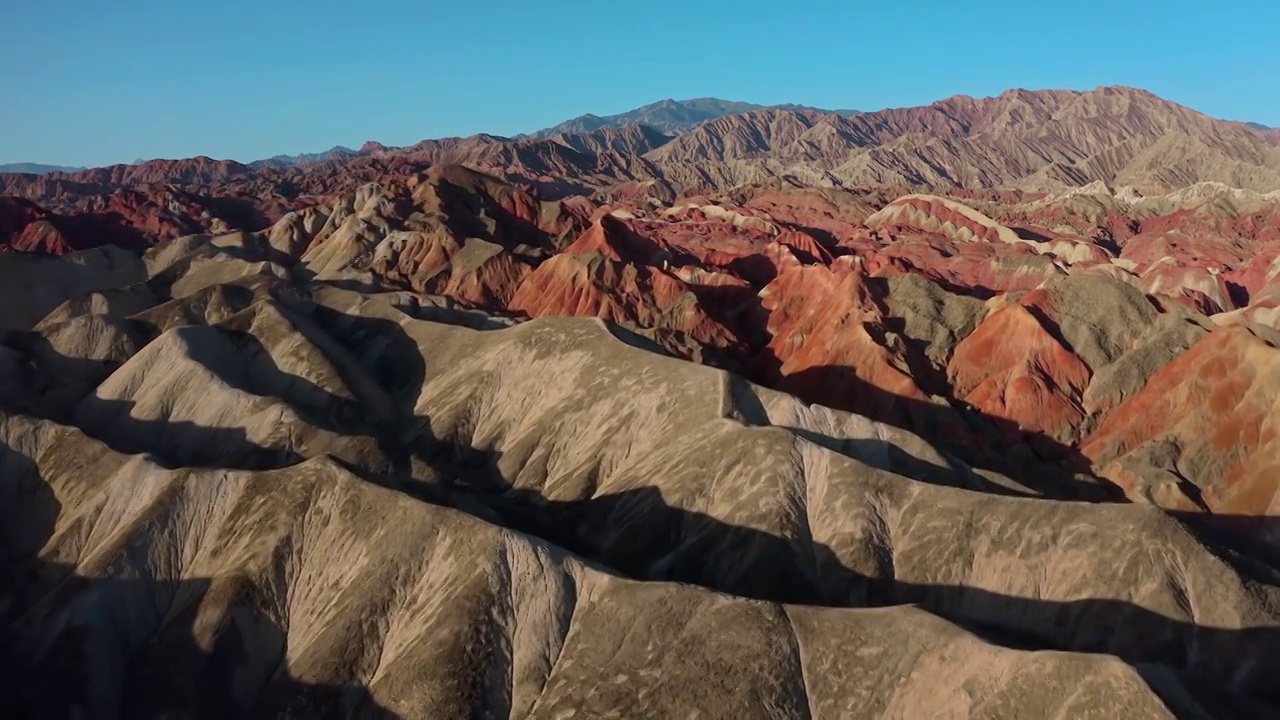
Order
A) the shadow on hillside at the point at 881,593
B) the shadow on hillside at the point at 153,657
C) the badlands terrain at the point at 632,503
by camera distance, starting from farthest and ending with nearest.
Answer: the shadow on hillside at the point at 881,593 < the shadow on hillside at the point at 153,657 < the badlands terrain at the point at 632,503

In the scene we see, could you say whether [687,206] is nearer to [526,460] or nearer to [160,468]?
[526,460]

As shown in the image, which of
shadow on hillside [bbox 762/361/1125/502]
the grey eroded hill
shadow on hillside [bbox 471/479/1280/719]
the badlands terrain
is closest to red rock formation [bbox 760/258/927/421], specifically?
shadow on hillside [bbox 762/361/1125/502]

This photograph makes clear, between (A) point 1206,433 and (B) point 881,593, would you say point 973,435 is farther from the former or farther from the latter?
(B) point 881,593

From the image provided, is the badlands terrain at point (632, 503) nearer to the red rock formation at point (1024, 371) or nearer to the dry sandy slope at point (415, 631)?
the dry sandy slope at point (415, 631)

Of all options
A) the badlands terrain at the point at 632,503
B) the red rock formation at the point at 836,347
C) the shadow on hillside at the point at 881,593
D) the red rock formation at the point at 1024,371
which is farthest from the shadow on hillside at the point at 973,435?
the shadow on hillside at the point at 881,593

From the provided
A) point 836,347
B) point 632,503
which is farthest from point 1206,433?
point 632,503

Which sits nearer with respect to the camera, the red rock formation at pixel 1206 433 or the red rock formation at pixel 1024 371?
the red rock formation at pixel 1206 433

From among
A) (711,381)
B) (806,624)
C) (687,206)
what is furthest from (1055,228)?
(806,624)

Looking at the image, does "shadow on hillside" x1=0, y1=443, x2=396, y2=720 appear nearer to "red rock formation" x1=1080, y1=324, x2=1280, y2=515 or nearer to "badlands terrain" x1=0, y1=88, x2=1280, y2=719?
"badlands terrain" x1=0, y1=88, x2=1280, y2=719
